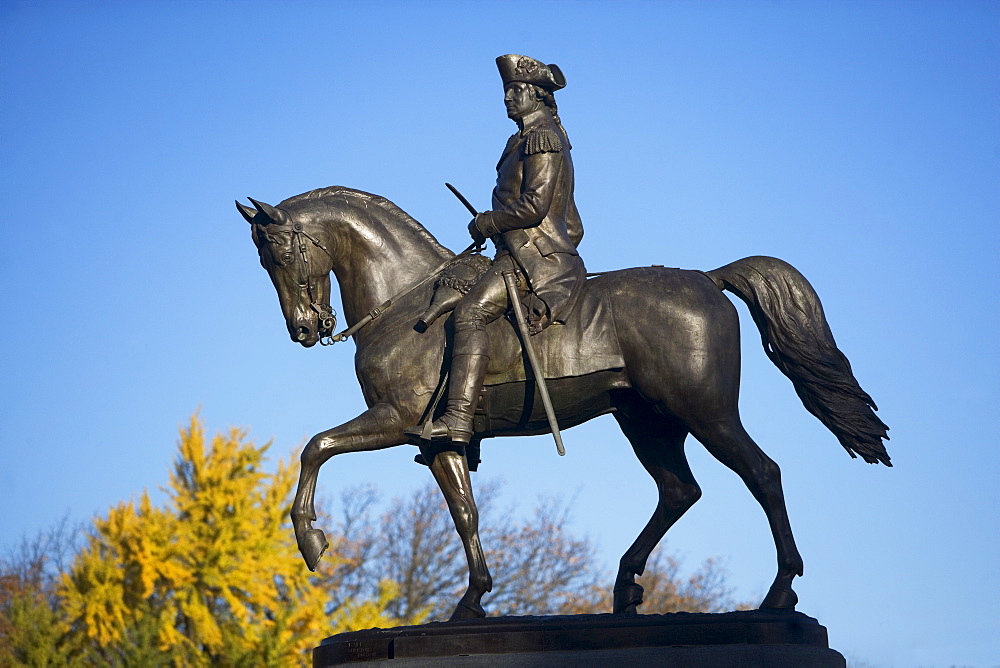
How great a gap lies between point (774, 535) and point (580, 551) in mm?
25543

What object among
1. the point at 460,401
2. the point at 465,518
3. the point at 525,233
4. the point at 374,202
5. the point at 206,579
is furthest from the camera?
the point at 206,579

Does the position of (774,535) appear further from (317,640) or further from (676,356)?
(317,640)

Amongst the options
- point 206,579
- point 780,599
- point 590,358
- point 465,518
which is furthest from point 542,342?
point 206,579

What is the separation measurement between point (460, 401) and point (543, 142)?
1750 millimetres

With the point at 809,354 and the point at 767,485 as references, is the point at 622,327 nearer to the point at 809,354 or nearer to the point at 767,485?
the point at 809,354

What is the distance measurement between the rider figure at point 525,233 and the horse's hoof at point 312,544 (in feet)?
2.77

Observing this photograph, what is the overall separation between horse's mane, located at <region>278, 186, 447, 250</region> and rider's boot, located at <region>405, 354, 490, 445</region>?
3.63 ft

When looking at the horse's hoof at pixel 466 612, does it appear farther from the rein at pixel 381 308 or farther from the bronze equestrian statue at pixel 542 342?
the rein at pixel 381 308

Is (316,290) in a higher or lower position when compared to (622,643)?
higher

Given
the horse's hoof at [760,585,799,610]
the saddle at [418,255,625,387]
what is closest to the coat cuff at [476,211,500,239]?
the saddle at [418,255,625,387]

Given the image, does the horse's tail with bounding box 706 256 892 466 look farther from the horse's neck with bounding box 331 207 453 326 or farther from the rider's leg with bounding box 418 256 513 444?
the horse's neck with bounding box 331 207 453 326

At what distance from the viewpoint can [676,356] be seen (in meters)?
7.47

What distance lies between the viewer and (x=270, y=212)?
316 inches

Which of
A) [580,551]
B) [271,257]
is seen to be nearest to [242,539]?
[580,551]
